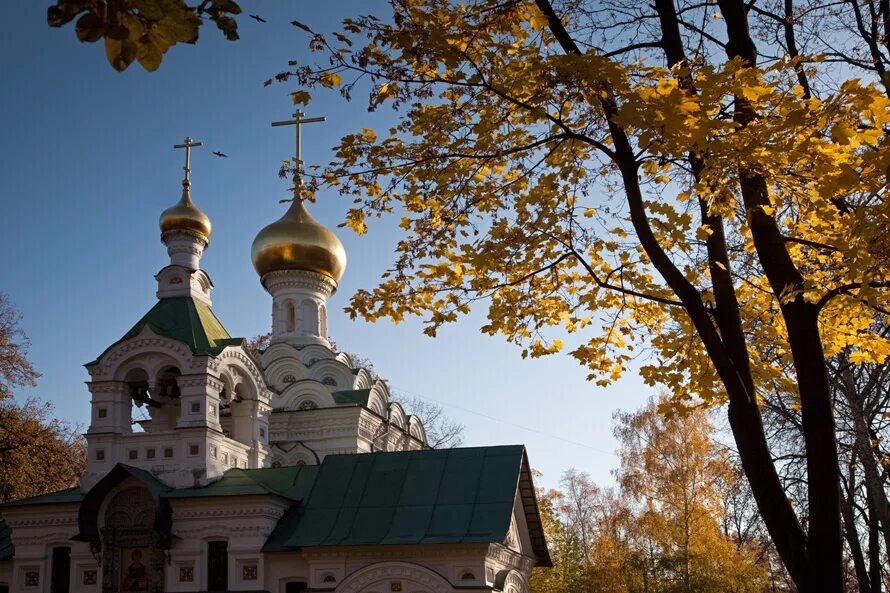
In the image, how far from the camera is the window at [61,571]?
63.2ft

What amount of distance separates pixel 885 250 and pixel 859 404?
9.59 metres

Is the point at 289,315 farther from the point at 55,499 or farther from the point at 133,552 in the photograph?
the point at 133,552

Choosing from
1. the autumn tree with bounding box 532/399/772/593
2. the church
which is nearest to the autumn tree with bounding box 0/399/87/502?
the church

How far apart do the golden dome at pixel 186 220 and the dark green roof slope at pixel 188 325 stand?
1.85 metres

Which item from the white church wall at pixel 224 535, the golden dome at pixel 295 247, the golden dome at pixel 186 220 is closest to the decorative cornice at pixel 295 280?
Result: the golden dome at pixel 295 247

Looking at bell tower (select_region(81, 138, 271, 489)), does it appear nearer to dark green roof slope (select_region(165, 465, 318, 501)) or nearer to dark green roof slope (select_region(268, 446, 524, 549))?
dark green roof slope (select_region(165, 465, 318, 501))

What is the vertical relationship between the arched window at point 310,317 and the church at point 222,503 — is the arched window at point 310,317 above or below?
above

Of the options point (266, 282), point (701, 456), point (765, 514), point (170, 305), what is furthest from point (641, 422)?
point (765, 514)

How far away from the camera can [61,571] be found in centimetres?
1938

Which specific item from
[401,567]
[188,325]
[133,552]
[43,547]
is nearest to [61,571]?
[43,547]

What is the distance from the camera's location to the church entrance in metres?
18.5

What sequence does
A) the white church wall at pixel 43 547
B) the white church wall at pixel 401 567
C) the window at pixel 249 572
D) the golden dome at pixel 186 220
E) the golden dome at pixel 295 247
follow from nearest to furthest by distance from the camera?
1. the white church wall at pixel 401 567
2. the window at pixel 249 572
3. the white church wall at pixel 43 547
4. the golden dome at pixel 186 220
5. the golden dome at pixel 295 247

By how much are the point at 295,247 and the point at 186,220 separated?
3.50m

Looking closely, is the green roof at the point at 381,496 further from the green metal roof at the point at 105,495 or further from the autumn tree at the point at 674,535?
the autumn tree at the point at 674,535
